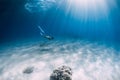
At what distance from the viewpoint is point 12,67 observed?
797 centimetres

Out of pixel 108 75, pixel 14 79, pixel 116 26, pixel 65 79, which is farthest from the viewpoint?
pixel 116 26

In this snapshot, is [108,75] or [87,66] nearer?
[108,75]

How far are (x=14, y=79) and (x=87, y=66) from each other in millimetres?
4226

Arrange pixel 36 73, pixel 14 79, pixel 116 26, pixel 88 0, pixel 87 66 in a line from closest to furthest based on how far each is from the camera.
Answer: pixel 14 79
pixel 36 73
pixel 87 66
pixel 88 0
pixel 116 26

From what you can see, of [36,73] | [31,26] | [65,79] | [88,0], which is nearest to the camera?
[65,79]

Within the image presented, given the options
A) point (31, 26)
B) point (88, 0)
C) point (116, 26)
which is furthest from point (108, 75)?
point (116, 26)

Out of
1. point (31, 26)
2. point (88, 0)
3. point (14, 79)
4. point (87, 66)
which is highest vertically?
point (88, 0)

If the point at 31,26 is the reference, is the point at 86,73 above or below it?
below

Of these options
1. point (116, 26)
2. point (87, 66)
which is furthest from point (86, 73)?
point (116, 26)

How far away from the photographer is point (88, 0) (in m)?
26.7

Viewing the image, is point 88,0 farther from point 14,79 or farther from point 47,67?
point 14,79

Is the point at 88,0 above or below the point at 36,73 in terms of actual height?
above

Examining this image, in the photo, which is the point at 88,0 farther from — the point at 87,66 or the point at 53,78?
the point at 53,78

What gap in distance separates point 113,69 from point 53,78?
166 inches
